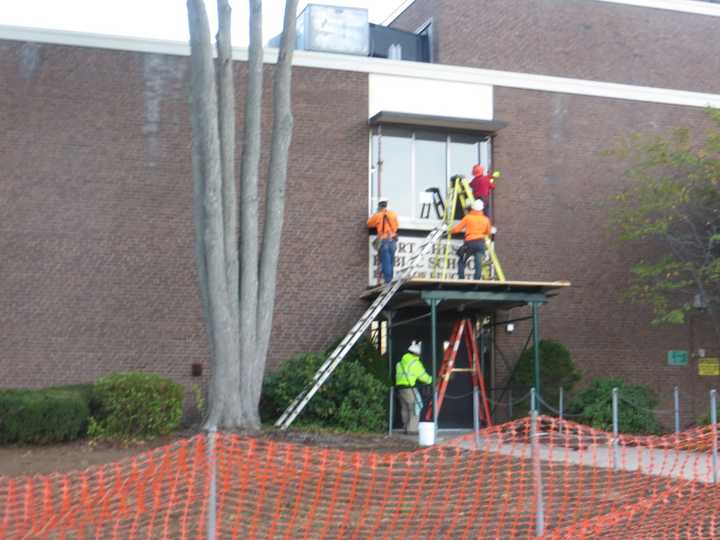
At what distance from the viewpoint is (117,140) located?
66.1ft

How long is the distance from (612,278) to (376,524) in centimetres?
1366

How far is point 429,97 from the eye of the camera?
21922 mm

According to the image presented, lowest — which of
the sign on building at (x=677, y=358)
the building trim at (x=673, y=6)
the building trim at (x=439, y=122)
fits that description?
the sign on building at (x=677, y=358)

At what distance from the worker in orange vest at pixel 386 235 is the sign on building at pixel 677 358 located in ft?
24.1

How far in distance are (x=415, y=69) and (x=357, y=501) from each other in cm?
1230

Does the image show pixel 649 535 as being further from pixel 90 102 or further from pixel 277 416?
pixel 90 102

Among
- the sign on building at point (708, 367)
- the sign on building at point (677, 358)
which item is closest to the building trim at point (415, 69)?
the sign on building at point (677, 358)

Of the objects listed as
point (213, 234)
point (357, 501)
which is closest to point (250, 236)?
point (213, 234)

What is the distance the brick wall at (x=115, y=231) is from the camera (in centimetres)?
1945

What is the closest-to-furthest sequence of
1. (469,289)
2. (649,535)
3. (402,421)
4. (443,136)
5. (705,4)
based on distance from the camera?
(649,535) < (469,289) < (402,421) < (443,136) < (705,4)

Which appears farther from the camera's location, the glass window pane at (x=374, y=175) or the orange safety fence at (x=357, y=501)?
the glass window pane at (x=374, y=175)

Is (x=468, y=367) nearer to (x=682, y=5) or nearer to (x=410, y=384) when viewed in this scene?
(x=410, y=384)

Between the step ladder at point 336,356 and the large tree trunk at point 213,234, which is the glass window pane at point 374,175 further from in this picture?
the large tree trunk at point 213,234

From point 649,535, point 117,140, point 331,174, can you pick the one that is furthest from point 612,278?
point 649,535
